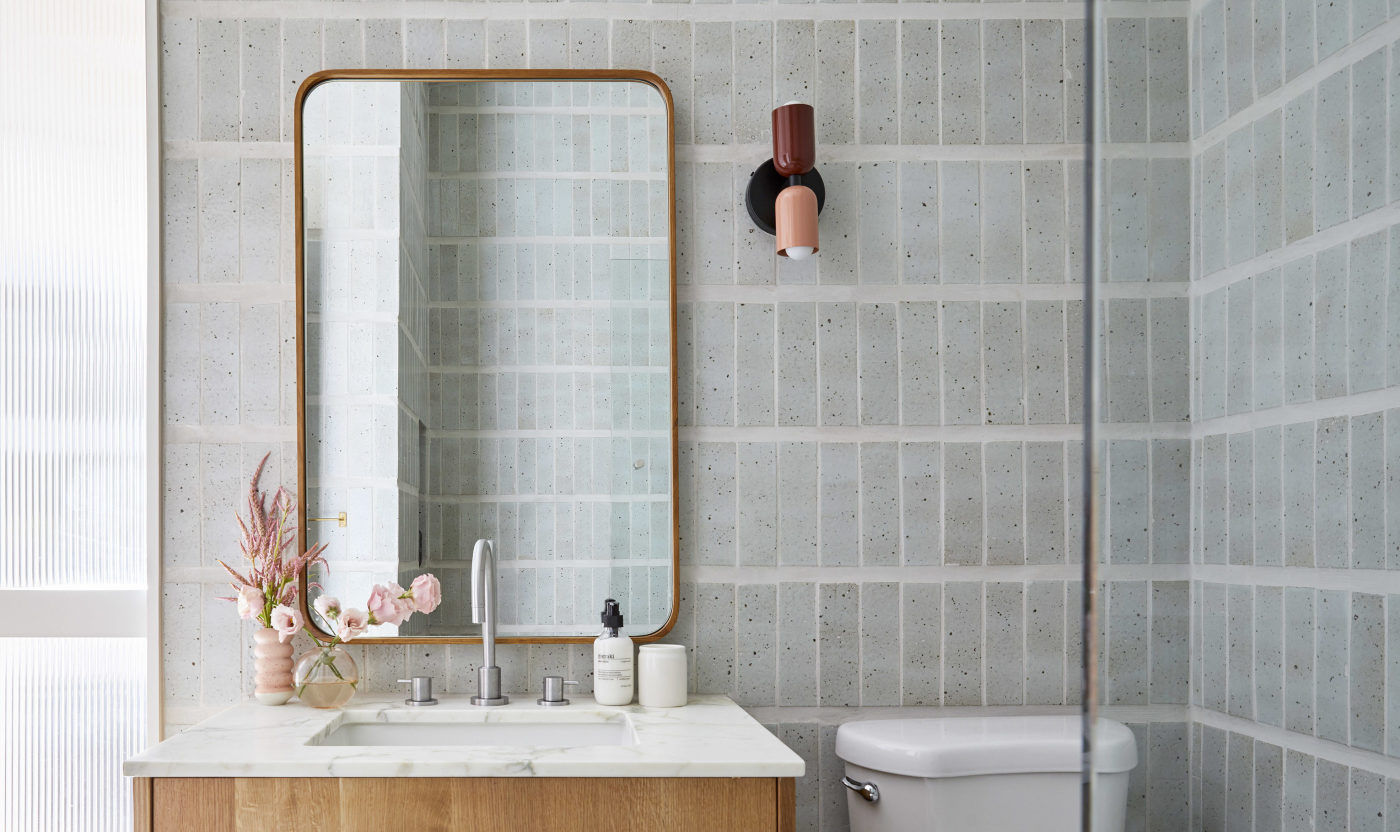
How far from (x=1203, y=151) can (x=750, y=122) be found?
4.45ft

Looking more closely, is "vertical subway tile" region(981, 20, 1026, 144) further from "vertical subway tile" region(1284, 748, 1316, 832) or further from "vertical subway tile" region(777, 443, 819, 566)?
"vertical subway tile" region(1284, 748, 1316, 832)

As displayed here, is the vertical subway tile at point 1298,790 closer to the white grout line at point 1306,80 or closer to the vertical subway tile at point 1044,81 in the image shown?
the white grout line at point 1306,80

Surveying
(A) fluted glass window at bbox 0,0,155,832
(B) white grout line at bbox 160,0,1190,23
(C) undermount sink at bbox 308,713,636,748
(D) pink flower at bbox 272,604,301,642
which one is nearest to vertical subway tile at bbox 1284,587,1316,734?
(C) undermount sink at bbox 308,713,636,748

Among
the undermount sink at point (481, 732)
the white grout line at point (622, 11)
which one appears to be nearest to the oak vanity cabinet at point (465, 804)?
the undermount sink at point (481, 732)

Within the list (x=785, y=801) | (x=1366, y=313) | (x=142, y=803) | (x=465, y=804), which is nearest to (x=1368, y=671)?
(x=1366, y=313)

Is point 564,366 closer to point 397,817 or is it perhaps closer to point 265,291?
point 265,291

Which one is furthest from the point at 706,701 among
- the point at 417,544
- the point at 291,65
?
the point at 291,65

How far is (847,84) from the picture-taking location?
1763 millimetres

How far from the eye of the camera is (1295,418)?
16.7 inches

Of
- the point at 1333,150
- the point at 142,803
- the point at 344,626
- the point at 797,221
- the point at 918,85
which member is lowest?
the point at 142,803

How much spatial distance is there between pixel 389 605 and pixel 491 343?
0.42 metres

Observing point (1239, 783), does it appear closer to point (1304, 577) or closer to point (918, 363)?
point (1304, 577)

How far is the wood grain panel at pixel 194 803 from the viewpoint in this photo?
3.99 ft

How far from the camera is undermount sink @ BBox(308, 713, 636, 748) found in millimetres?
1513
